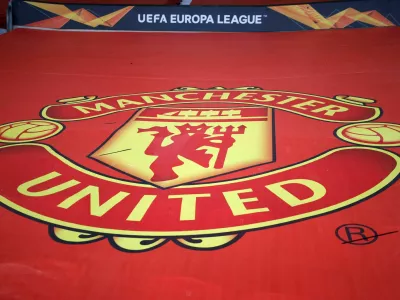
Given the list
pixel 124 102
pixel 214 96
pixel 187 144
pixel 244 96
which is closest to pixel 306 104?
pixel 244 96

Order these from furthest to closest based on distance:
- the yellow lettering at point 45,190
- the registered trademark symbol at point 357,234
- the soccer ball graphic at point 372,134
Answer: the soccer ball graphic at point 372,134 → the yellow lettering at point 45,190 → the registered trademark symbol at point 357,234

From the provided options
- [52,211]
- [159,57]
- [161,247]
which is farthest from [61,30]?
[161,247]

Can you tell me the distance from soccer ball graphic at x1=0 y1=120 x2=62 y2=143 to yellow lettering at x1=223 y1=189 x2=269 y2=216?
655 millimetres

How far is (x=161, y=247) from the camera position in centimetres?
88

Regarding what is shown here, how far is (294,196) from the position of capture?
3.34 ft

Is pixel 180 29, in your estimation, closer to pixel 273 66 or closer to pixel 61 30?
pixel 61 30

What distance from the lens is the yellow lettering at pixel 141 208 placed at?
3.17ft

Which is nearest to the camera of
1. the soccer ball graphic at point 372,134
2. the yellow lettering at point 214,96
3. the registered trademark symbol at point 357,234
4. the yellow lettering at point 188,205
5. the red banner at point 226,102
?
the registered trademark symbol at point 357,234

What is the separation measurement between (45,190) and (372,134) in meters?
0.88

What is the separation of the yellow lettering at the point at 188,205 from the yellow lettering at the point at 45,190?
0.25 m

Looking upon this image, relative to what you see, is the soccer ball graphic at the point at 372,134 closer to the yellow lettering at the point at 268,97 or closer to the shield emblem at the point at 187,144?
the shield emblem at the point at 187,144

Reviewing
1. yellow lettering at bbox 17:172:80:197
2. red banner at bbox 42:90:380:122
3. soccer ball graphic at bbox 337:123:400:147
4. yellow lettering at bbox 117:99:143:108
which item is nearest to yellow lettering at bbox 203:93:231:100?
red banner at bbox 42:90:380:122

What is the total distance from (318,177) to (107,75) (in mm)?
1316

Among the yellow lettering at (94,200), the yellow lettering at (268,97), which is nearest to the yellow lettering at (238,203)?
the yellow lettering at (94,200)
